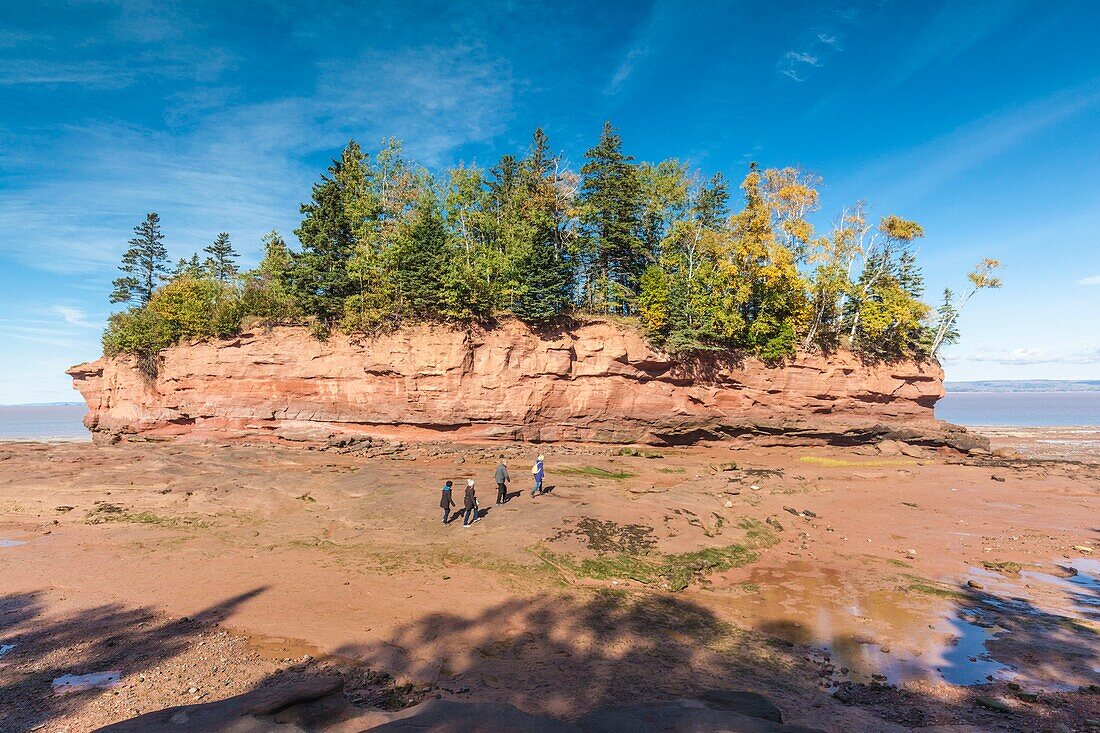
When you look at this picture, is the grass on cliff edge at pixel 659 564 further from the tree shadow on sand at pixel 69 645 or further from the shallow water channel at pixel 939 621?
the tree shadow on sand at pixel 69 645

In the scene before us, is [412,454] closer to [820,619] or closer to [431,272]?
[431,272]

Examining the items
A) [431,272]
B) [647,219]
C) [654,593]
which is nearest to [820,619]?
[654,593]

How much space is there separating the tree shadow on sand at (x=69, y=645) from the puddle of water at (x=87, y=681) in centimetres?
10

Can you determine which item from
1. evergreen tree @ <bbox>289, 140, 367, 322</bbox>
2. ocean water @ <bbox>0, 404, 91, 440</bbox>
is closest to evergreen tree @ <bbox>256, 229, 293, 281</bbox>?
evergreen tree @ <bbox>289, 140, 367, 322</bbox>

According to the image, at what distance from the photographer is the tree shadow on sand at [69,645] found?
21.9 feet

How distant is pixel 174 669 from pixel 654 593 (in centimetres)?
981

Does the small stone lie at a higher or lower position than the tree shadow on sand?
lower

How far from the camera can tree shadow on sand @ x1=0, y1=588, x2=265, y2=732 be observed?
6664mm

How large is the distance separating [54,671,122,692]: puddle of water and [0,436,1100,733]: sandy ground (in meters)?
0.10

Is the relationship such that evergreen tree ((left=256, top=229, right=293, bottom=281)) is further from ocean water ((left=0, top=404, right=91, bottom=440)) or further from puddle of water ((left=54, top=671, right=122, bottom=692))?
ocean water ((left=0, top=404, right=91, bottom=440))

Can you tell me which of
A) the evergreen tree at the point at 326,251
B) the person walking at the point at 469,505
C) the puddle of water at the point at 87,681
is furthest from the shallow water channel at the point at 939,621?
the evergreen tree at the point at 326,251

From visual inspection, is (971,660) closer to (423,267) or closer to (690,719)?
(690,719)

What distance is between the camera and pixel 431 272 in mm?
29516

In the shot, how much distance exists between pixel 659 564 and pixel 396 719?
32.7 feet
